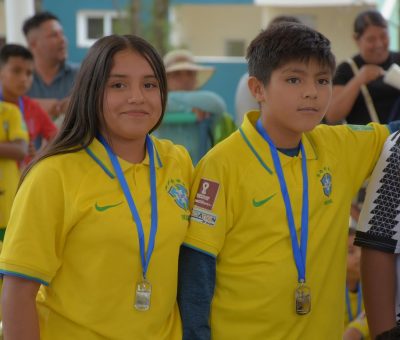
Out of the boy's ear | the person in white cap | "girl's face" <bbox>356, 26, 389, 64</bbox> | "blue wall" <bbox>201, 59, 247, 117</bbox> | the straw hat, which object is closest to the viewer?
the boy's ear

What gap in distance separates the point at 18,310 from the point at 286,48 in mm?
1326

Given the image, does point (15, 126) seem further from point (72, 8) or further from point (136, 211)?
point (72, 8)

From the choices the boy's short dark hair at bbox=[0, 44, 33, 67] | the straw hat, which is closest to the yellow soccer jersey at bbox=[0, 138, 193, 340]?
the boy's short dark hair at bbox=[0, 44, 33, 67]

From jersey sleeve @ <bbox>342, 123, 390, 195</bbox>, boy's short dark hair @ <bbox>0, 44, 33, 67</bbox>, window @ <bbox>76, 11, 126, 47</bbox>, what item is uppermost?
jersey sleeve @ <bbox>342, 123, 390, 195</bbox>

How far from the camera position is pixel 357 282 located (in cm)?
493

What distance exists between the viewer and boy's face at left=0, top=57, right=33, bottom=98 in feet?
19.8

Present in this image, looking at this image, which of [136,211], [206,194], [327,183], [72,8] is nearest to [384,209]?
[327,183]

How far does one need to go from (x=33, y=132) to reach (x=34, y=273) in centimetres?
367

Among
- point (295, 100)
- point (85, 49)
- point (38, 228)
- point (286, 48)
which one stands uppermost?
point (286, 48)

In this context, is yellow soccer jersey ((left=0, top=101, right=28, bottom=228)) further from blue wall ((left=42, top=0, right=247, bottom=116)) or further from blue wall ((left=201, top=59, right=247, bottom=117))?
blue wall ((left=201, top=59, right=247, bottom=117))

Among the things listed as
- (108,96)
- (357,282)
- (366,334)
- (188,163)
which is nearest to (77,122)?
(108,96)

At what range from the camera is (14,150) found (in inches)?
213

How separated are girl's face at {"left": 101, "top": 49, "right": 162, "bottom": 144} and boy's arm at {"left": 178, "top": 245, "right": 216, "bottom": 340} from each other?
0.46 metres

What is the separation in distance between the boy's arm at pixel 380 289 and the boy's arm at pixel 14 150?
3.02 meters
